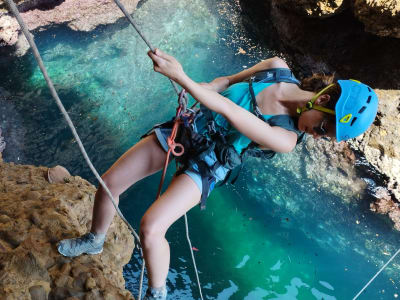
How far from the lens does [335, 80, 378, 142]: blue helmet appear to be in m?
1.61

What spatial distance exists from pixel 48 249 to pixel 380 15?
428 centimetres

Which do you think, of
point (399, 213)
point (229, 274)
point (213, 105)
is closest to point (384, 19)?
point (399, 213)

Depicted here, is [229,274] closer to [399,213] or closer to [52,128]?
[399,213]

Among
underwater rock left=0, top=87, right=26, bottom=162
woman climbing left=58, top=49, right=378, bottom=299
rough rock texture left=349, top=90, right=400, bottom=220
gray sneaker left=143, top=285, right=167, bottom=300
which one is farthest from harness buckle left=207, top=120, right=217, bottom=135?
rough rock texture left=349, top=90, right=400, bottom=220

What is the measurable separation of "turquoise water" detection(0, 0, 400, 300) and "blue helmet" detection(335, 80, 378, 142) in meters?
2.56

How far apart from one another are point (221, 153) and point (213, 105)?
34 cm

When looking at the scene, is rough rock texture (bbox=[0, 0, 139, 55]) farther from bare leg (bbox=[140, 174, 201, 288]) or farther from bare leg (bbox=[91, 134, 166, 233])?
bare leg (bbox=[140, 174, 201, 288])

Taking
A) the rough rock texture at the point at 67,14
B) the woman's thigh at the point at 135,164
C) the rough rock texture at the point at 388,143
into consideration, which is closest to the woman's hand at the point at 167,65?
the woman's thigh at the point at 135,164

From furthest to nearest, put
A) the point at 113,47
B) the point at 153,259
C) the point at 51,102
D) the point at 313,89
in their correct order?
1. the point at 113,47
2. the point at 51,102
3. the point at 313,89
4. the point at 153,259

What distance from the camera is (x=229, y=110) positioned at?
5.06 feet

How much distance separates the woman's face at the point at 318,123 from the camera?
1674 millimetres

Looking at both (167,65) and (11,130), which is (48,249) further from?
(11,130)

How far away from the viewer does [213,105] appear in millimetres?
1523

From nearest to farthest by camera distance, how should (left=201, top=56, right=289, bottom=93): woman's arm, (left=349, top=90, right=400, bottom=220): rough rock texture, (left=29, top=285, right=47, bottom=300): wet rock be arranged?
A: (left=29, top=285, right=47, bottom=300): wet rock < (left=201, top=56, right=289, bottom=93): woman's arm < (left=349, top=90, right=400, bottom=220): rough rock texture
